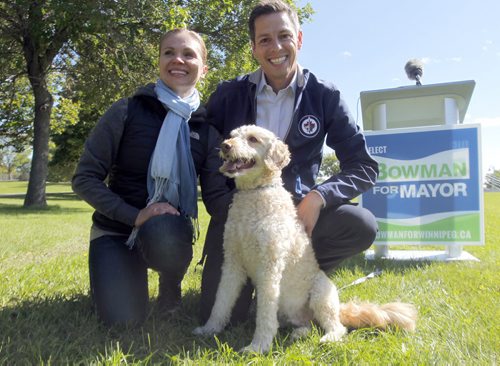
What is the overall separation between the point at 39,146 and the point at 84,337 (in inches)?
575

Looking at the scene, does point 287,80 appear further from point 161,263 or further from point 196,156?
point 161,263

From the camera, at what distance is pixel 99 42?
1395cm

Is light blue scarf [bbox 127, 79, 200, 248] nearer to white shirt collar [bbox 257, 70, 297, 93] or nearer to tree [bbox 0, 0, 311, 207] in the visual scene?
white shirt collar [bbox 257, 70, 297, 93]

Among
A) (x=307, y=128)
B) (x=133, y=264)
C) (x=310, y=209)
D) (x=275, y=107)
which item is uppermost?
(x=275, y=107)

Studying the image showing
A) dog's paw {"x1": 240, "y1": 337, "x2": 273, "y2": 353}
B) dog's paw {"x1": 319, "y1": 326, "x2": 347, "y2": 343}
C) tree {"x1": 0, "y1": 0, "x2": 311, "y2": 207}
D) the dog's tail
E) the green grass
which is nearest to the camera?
the green grass

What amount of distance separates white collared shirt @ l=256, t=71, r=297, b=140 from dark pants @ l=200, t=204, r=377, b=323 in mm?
759

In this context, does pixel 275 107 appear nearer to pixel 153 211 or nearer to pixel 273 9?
pixel 273 9

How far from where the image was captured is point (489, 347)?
2508 mm

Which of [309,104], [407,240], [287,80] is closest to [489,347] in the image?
[309,104]

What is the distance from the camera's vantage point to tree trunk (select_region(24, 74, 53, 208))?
15.4 m

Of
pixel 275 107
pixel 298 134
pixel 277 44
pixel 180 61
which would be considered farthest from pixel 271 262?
pixel 180 61

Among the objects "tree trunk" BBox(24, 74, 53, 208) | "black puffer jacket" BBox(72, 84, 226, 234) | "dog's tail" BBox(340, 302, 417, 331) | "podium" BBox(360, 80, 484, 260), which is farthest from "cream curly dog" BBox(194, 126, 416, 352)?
"tree trunk" BBox(24, 74, 53, 208)

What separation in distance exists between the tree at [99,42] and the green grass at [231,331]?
8.88 meters

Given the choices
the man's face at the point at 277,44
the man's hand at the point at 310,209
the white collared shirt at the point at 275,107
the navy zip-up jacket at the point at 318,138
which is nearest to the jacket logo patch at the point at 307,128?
the navy zip-up jacket at the point at 318,138
